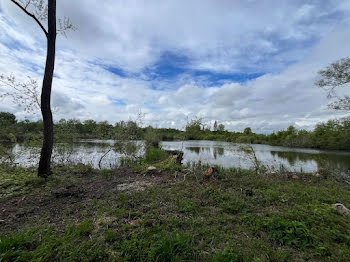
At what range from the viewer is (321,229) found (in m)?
2.49

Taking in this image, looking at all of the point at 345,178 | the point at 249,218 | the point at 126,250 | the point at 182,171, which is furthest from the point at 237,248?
the point at 345,178

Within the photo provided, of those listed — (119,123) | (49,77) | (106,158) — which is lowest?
(106,158)

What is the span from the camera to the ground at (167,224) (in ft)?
6.23

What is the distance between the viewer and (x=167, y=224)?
8.39 feet

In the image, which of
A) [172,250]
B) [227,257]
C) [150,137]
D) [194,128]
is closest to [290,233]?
[227,257]

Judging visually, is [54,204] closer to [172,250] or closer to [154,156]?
[172,250]

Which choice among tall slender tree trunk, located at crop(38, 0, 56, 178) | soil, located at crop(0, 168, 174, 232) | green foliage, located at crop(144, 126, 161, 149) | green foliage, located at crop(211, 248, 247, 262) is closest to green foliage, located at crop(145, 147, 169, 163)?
green foliage, located at crop(144, 126, 161, 149)

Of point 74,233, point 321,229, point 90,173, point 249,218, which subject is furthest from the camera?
point 90,173

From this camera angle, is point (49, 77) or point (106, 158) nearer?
point (49, 77)

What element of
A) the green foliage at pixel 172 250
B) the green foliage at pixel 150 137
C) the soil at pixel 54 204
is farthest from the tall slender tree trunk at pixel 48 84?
the green foliage at pixel 150 137

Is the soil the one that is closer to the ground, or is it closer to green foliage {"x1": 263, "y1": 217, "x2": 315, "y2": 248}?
the ground

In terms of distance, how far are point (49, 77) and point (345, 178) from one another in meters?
12.5

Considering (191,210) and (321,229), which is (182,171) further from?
(321,229)

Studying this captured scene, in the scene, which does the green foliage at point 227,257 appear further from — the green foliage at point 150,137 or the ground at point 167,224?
the green foliage at point 150,137
